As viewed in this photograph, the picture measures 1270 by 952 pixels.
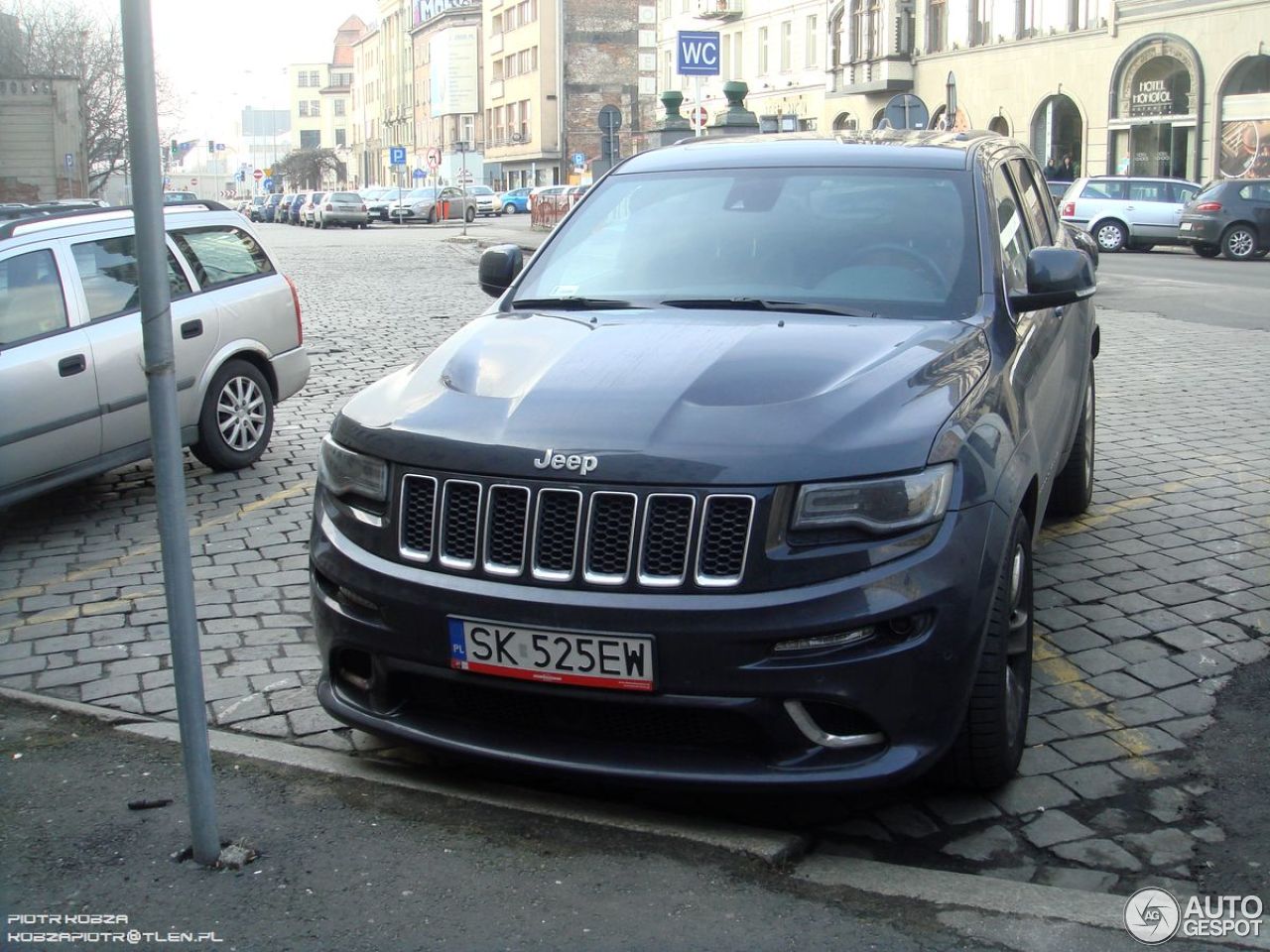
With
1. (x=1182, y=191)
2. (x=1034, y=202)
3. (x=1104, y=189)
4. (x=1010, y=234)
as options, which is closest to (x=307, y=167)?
(x=1104, y=189)

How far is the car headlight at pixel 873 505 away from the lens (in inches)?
133

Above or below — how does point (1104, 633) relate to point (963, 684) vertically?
below

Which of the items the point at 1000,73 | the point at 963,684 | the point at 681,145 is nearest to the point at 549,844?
the point at 963,684

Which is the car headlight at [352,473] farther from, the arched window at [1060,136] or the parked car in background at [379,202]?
the parked car in background at [379,202]

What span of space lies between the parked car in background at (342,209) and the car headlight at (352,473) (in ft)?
189

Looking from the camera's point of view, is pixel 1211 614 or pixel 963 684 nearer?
pixel 963 684

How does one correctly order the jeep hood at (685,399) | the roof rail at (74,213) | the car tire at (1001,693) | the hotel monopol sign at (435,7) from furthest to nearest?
the hotel monopol sign at (435,7) < the roof rail at (74,213) < the car tire at (1001,693) < the jeep hood at (685,399)

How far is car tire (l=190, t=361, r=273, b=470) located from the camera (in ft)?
27.1

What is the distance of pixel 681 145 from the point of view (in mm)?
5691

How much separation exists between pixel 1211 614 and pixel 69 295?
222 inches

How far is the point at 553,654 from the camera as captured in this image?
348 centimetres

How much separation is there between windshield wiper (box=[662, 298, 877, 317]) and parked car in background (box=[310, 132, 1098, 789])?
0.12 feet

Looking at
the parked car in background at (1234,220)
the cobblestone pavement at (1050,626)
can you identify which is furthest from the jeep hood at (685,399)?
the parked car in background at (1234,220)

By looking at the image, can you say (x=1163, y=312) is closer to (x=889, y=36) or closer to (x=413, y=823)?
(x=413, y=823)
